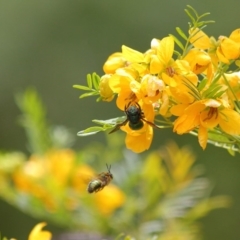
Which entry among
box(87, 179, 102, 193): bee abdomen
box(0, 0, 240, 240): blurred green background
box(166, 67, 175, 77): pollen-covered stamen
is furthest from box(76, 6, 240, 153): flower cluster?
box(0, 0, 240, 240): blurred green background

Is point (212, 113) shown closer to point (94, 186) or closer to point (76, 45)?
point (94, 186)

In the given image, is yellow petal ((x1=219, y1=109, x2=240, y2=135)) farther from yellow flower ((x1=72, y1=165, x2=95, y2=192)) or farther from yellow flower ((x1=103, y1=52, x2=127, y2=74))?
yellow flower ((x1=72, y1=165, x2=95, y2=192))

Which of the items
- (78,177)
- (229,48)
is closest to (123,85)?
(229,48)

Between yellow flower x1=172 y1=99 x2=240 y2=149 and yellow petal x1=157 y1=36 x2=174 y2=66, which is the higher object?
yellow petal x1=157 y1=36 x2=174 y2=66

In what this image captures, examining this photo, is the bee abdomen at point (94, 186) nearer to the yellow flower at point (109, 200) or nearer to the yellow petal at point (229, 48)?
the yellow petal at point (229, 48)

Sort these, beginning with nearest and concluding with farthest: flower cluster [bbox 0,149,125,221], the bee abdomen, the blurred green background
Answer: the bee abdomen, flower cluster [bbox 0,149,125,221], the blurred green background
